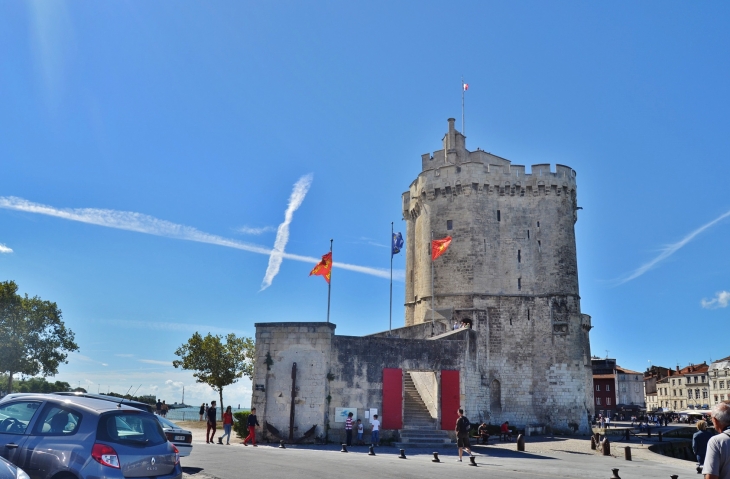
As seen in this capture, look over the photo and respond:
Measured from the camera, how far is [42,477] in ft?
26.2

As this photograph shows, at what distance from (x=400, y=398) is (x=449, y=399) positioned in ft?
8.46

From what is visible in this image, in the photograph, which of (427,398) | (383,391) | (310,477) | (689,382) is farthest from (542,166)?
(689,382)

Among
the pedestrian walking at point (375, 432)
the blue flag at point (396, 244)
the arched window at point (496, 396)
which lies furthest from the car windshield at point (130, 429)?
the arched window at point (496, 396)

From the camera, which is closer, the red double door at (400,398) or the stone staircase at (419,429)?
the stone staircase at (419,429)

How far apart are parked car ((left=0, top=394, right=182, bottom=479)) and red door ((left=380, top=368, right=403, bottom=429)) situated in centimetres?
1746

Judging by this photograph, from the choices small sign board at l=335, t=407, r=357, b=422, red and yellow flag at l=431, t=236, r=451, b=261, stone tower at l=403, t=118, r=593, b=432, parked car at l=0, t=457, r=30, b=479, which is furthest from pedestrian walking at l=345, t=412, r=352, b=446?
parked car at l=0, t=457, r=30, b=479

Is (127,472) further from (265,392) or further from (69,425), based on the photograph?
(265,392)

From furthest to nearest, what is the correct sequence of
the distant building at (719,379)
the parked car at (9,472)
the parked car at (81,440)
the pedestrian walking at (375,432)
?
the distant building at (719,379)
the pedestrian walking at (375,432)
the parked car at (81,440)
the parked car at (9,472)

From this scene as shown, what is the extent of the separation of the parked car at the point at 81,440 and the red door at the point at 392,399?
57.3 feet

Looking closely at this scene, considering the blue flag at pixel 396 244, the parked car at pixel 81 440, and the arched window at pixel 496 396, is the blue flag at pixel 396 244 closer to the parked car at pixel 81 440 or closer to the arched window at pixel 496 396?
the arched window at pixel 496 396

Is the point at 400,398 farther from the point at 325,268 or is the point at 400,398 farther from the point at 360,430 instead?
the point at 325,268

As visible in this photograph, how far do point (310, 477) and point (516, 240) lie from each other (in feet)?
99.9

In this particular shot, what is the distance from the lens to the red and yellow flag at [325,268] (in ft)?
97.8

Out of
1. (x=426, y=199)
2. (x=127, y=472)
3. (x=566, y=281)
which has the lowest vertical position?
(x=127, y=472)
